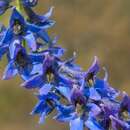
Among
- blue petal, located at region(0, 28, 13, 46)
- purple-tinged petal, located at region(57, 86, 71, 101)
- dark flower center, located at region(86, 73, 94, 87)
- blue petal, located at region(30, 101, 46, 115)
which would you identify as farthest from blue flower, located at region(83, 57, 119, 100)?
blue petal, located at region(0, 28, 13, 46)

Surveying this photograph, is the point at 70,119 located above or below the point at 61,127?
above

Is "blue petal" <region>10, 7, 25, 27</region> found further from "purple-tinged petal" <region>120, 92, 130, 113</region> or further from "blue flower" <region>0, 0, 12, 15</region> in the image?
"purple-tinged petal" <region>120, 92, 130, 113</region>

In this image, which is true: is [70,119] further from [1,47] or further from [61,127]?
[61,127]

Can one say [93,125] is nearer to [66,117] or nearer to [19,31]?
[66,117]

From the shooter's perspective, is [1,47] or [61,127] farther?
[61,127]

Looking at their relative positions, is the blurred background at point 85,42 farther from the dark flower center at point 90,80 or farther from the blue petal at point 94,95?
the blue petal at point 94,95

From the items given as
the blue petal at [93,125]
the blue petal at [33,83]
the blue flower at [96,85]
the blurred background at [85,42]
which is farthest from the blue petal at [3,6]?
the blurred background at [85,42]

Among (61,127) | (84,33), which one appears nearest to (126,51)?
(84,33)
